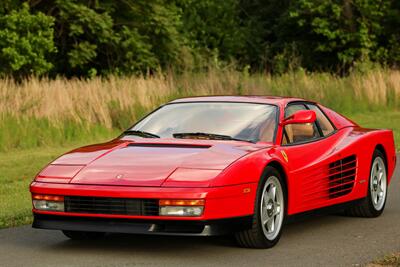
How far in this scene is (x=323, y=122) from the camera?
1045 centimetres

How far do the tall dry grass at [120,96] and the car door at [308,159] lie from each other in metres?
9.57

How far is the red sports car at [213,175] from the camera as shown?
8.09 meters

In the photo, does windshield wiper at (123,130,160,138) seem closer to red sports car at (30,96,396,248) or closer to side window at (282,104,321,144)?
red sports car at (30,96,396,248)

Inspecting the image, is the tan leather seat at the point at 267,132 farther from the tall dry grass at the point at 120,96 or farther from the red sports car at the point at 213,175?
the tall dry grass at the point at 120,96

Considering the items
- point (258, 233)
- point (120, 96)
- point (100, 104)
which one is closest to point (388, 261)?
point (258, 233)

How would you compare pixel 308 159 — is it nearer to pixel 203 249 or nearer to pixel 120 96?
pixel 203 249

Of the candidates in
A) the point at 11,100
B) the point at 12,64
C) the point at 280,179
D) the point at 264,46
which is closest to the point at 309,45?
the point at 264,46

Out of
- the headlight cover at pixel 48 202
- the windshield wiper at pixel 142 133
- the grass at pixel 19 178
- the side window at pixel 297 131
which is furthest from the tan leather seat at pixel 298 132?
the grass at pixel 19 178

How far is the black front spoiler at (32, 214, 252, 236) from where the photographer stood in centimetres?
806

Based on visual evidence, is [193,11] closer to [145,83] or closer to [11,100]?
[145,83]

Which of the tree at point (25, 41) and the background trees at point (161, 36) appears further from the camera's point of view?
the background trees at point (161, 36)

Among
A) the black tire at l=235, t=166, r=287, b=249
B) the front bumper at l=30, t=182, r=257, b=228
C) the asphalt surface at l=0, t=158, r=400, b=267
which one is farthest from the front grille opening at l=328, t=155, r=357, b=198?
the front bumper at l=30, t=182, r=257, b=228

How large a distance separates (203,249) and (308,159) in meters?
1.36

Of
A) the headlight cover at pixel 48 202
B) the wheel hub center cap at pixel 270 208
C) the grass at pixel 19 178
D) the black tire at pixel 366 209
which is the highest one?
the headlight cover at pixel 48 202
